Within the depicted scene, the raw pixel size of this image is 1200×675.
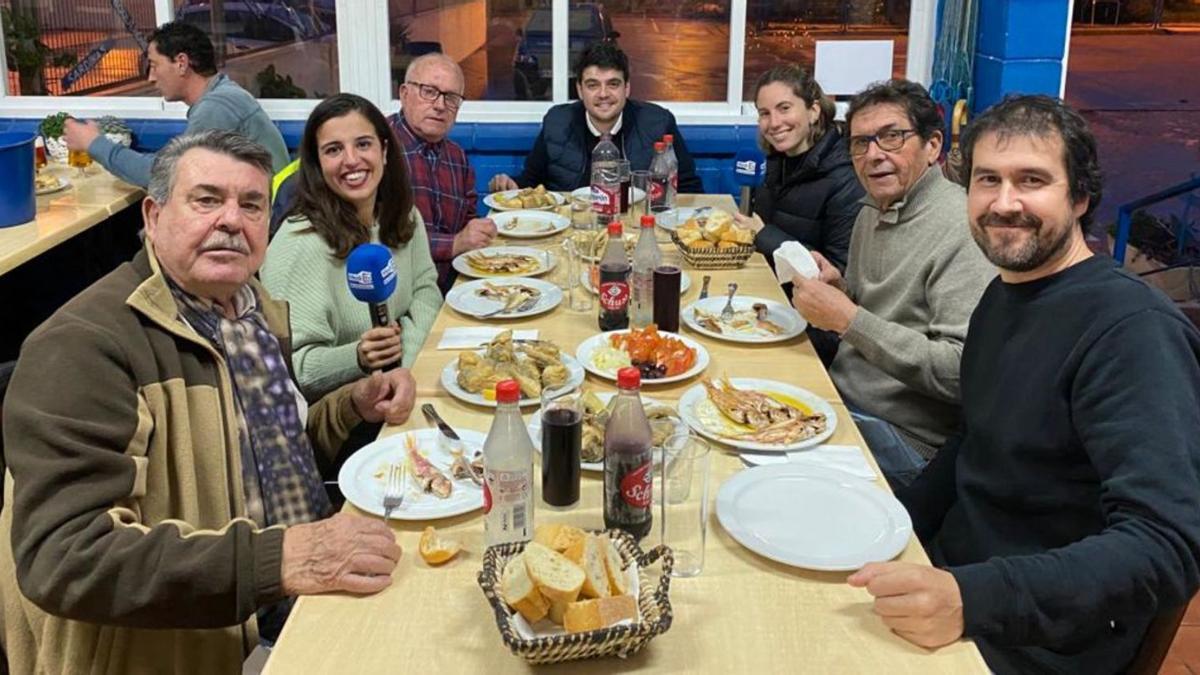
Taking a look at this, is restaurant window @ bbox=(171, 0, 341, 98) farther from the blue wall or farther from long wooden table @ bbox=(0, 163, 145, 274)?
long wooden table @ bbox=(0, 163, 145, 274)

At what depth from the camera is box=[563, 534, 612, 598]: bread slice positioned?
1.17 meters

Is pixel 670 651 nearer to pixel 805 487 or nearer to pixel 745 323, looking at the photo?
pixel 805 487

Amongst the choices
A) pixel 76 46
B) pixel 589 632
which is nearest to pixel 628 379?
pixel 589 632

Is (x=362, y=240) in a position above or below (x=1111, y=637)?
above

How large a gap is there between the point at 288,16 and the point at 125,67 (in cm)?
85

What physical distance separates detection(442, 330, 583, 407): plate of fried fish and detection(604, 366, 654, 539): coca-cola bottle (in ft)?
1.57

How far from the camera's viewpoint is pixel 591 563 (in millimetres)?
1193

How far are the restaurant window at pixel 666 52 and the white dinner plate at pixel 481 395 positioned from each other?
280 centimetres

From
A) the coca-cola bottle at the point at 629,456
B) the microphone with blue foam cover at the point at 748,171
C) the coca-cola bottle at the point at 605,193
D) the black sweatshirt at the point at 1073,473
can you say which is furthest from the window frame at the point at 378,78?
the coca-cola bottle at the point at 629,456

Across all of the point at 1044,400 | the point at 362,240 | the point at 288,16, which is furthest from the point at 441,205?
the point at 1044,400

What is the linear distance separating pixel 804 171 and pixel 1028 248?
1777 millimetres

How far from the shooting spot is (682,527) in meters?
1.41

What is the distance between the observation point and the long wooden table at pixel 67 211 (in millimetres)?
3088

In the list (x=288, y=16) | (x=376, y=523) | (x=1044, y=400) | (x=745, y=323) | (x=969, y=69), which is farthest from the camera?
(x=288, y=16)
